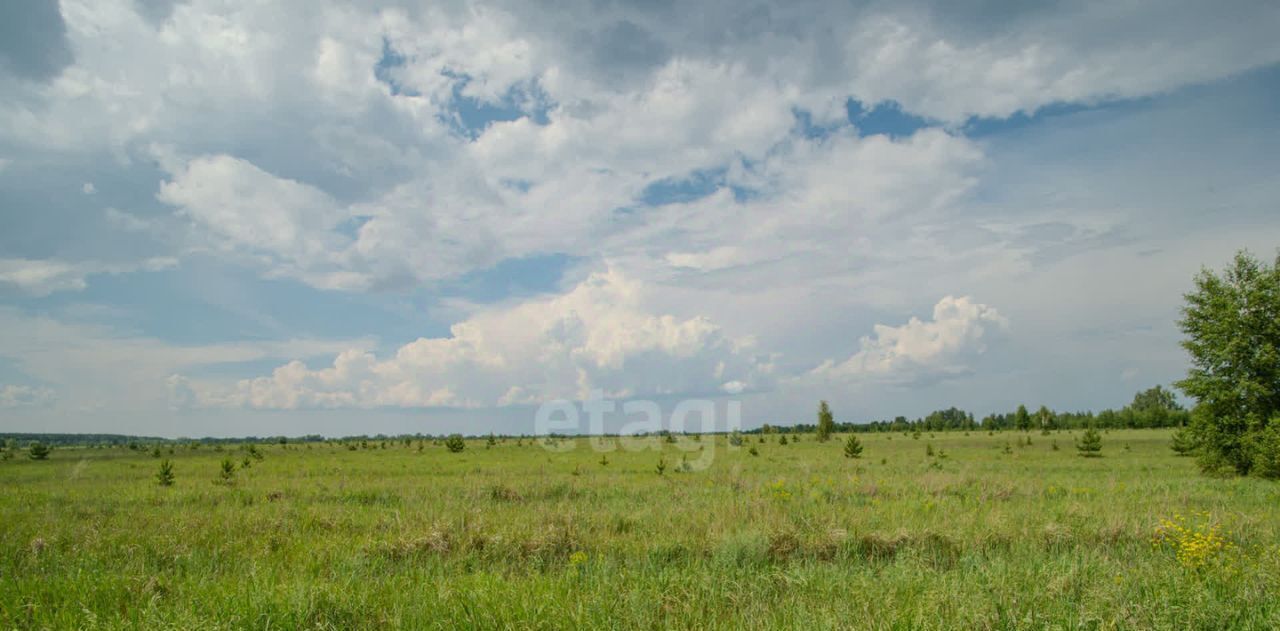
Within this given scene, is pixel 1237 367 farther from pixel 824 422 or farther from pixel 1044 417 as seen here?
pixel 1044 417

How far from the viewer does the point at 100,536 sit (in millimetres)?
10250

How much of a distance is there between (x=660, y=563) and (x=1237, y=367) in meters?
31.1

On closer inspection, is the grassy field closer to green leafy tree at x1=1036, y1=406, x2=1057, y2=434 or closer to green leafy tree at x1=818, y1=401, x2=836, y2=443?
green leafy tree at x1=818, y1=401, x2=836, y2=443

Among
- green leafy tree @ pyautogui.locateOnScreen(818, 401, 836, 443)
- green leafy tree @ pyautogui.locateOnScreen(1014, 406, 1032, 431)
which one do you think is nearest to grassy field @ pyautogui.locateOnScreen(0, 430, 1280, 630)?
green leafy tree @ pyautogui.locateOnScreen(818, 401, 836, 443)

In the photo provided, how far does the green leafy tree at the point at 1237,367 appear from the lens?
80.3 feet

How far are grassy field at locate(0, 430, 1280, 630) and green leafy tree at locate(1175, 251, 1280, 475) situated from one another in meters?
12.9

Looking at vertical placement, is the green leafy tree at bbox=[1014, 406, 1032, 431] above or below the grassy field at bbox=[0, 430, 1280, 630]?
below

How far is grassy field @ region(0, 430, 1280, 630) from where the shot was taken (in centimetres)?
506

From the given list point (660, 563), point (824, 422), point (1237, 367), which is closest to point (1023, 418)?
point (824, 422)

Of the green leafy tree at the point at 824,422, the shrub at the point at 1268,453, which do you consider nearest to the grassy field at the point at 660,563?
the shrub at the point at 1268,453

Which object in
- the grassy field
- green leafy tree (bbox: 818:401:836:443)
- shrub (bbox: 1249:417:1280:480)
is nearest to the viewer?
the grassy field

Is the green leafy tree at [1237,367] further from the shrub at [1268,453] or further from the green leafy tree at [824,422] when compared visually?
the green leafy tree at [824,422]

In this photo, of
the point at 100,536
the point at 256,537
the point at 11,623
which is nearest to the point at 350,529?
the point at 256,537

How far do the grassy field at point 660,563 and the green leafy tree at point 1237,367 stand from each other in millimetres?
12883
